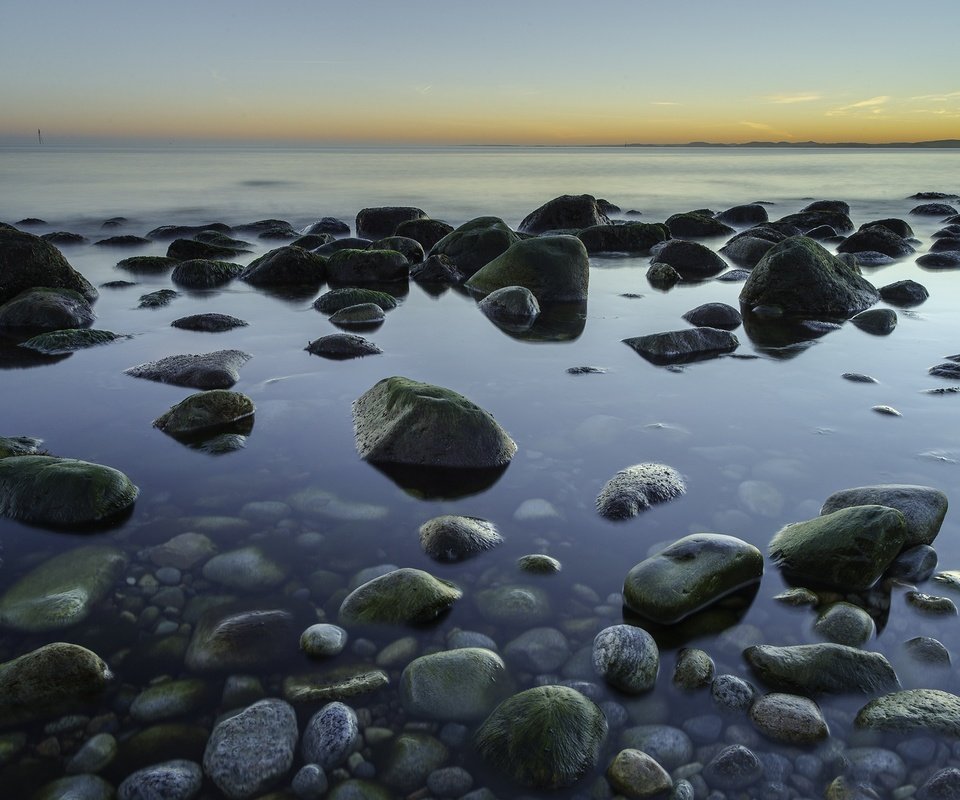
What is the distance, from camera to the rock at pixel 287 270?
37.9ft

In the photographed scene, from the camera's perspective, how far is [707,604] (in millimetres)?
3275

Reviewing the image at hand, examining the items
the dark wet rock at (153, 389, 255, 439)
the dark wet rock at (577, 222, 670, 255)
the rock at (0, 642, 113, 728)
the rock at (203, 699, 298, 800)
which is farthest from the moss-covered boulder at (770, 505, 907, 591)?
the dark wet rock at (577, 222, 670, 255)

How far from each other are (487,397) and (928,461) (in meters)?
3.04

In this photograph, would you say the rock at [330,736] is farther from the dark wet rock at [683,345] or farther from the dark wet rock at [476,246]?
the dark wet rock at [476,246]

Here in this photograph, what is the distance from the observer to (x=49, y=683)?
2.68m

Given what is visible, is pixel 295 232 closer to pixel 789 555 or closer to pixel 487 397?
pixel 487 397

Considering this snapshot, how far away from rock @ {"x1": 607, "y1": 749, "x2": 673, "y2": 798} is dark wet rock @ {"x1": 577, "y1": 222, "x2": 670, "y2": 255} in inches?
550

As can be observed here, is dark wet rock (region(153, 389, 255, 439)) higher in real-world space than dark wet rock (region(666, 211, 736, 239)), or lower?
higher

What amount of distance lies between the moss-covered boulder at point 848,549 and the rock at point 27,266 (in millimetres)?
8918

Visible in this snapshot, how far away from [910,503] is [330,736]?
9.71ft

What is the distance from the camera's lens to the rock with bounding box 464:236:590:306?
1015 cm

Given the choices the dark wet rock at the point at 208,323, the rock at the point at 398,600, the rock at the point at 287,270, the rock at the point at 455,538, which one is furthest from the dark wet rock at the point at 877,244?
the rock at the point at 398,600

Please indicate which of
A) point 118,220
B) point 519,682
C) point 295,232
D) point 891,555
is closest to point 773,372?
point 891,555

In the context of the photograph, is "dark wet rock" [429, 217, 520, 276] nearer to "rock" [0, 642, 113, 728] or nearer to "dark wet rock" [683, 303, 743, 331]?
"dark wet rock" [683, 303, 743, 331]
